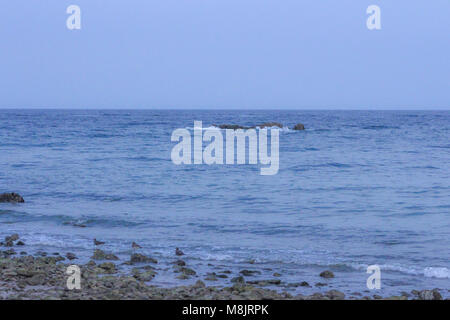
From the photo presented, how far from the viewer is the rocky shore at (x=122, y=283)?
8.18 m

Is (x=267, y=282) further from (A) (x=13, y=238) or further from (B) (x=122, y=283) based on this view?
(A) (x=13, y=238)

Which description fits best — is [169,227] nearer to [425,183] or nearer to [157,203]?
[157,203]

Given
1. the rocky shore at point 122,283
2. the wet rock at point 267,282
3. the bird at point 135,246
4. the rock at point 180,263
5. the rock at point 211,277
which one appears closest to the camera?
the rocky shore at point 122,283

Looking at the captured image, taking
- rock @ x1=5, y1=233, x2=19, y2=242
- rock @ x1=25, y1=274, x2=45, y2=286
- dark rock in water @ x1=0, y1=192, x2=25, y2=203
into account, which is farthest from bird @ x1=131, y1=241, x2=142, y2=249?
dark rock in water @ x1=0, y1=192, x2=25, y2=203

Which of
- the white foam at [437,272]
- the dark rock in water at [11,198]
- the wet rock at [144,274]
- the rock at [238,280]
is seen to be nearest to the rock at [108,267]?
the wet rock at [144,274]

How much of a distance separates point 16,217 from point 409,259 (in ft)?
36.3

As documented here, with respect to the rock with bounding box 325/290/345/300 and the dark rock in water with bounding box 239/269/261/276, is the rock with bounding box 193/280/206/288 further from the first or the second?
the rock with bounding box 325/290/345/300

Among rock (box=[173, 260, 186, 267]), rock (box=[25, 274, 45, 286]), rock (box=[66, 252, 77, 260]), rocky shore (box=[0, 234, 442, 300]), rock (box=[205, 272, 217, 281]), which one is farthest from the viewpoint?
rock (box=[66, 252, 77, 260])

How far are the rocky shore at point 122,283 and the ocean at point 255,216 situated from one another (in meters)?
0.29

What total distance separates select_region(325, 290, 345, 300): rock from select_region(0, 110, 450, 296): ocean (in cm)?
40

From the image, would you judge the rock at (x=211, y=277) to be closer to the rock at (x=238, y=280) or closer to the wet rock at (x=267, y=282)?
the rock at (x=238, y=280)

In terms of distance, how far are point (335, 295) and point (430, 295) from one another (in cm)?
150

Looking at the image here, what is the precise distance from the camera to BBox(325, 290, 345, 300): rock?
Answer: 8.51 meters

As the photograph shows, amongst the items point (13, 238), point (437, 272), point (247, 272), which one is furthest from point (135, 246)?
point (437, 272)
